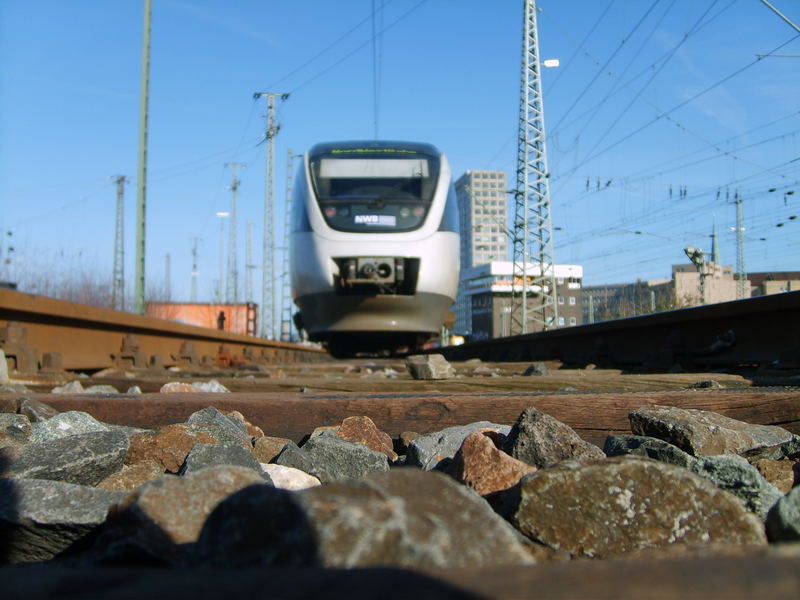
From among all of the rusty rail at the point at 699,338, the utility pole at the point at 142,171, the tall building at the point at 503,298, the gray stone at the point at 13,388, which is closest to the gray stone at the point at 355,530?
the gray stone at the point at 13,388

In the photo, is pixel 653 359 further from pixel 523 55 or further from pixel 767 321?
pixel 523 55

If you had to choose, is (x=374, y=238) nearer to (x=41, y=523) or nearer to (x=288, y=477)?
(x=288, y=477)

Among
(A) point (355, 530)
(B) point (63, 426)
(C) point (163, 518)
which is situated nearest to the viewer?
(A) point (355, 530)

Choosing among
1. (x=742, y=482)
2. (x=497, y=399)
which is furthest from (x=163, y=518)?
(x=497, y=399)

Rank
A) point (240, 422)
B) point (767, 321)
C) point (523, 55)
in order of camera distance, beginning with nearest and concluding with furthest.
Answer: point (240, 422) → point (767, 321) → point (523, 55)

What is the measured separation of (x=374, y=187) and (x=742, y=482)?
9613 mm

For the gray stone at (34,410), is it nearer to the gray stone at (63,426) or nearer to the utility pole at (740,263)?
the gray stone at (63,426)

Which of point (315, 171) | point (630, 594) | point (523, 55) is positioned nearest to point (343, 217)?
point (315, 171)

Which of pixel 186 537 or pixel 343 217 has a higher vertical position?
pixel 343 217

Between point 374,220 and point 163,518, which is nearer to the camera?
point 163,518

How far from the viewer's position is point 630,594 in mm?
601

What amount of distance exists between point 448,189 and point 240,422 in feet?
29.2

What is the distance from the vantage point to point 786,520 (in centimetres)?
135

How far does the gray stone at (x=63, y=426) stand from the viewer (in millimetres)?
2611
